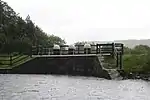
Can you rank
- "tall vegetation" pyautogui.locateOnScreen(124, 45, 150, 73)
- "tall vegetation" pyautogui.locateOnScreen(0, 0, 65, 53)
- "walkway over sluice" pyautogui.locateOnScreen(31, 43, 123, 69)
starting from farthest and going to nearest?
1. "tall vegetation" pyautogui.locateOnScreen(0, 0, 65, 53)
2. "walkway over sluice" pyautogui.locateOnScreen(31, 43, 123, 69)
3. "tall vegetation" pyautogui.locateOnScreen(124, 45, 150, 73)

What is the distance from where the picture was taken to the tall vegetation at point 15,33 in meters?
62.6

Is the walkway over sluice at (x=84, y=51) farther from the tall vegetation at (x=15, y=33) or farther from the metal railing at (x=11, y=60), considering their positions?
the tall vegetation at (x=15, y=33)

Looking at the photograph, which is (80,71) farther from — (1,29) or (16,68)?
(1,29)

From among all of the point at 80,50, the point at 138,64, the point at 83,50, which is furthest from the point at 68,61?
the point at 138,64

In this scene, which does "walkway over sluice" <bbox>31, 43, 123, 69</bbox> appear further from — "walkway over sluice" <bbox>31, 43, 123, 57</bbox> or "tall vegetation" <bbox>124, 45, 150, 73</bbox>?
"tall vegetation" <bbox>124, 45, 150, 73</bbox>

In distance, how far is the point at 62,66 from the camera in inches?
1537

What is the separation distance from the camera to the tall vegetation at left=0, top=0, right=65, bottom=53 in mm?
62591

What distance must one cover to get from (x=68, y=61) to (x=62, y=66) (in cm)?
84

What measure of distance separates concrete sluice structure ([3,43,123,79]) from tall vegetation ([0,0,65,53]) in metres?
19.7

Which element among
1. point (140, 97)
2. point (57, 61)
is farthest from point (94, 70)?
point (140, 97)

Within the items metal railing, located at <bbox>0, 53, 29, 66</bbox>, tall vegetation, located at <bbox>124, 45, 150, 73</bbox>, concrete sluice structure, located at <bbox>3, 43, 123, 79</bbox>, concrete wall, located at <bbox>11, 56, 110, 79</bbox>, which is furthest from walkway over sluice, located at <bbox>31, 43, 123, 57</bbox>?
tall vegetation, located at <bbox>124, 45, 150, 73</bbox>

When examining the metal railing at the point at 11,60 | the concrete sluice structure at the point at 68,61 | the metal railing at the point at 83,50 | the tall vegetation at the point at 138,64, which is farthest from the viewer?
the metal railing at the point at 11,60

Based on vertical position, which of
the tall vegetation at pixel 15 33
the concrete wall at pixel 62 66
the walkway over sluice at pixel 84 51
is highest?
the tall vegetation at pixel 15 33

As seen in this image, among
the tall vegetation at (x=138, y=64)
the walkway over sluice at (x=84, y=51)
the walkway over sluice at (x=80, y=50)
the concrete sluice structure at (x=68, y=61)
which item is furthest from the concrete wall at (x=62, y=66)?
the tall vegetation at (x=138, y=64)
